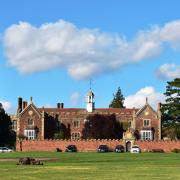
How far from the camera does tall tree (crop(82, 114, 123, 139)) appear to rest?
127938 mm

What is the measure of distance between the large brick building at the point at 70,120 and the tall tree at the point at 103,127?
3.38 metres

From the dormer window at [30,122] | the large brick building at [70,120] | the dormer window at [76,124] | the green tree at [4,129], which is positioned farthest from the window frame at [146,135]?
the green tree at [4,129]

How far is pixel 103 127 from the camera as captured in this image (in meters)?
Result: 128

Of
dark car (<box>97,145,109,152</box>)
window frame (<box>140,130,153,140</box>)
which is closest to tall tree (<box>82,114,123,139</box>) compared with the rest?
window frame (<box>140,130,153,140</box>)

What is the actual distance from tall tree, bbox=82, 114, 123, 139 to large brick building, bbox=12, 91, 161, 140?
3.38 m

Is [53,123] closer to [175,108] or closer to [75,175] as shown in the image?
[175,108]

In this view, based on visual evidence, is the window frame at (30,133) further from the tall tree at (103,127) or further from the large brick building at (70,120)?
the tall tree at (103,127)

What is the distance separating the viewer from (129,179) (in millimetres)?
30781

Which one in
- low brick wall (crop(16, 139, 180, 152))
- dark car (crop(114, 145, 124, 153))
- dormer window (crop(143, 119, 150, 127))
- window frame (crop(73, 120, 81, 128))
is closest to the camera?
dark car (crop(114, 145, 124, 153))

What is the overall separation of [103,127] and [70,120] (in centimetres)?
1114

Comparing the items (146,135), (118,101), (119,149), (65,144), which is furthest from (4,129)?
(118,101)

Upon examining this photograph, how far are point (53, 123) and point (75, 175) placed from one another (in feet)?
337

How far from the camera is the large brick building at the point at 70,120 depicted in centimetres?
13262

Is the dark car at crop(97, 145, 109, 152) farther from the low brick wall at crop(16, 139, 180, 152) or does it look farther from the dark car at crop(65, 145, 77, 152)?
the low brick wall at crop(16, 139, 180, 152)
